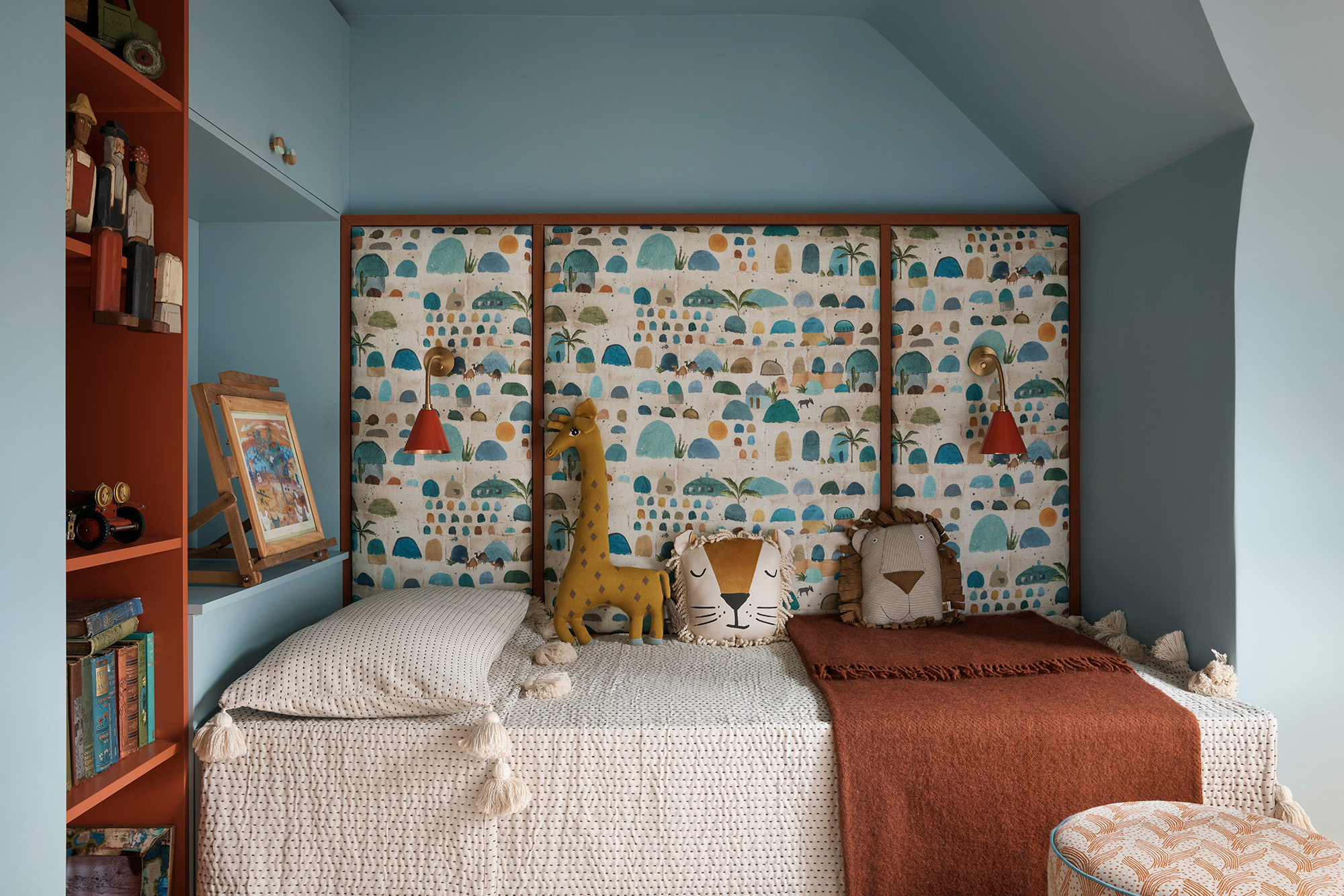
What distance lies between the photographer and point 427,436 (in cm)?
237

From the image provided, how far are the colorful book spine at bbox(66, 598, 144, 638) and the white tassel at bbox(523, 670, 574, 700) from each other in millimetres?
929

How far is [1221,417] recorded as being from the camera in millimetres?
1946

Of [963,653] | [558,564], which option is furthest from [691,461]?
[963,653]

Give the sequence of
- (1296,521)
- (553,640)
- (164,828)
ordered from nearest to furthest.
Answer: (164,828), (1296,521), (553,640)

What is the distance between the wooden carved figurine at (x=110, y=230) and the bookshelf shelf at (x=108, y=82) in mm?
100

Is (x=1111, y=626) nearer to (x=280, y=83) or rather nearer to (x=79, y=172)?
(x=79, y=172)

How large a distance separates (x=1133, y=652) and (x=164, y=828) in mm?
2732

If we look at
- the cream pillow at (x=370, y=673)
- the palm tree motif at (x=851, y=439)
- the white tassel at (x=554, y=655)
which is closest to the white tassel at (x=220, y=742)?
the cream pillow at (x=370, y=673)

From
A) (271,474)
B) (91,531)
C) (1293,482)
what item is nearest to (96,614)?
(91,531)

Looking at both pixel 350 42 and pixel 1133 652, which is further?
pixel 350 42

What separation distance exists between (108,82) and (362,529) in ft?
4.97

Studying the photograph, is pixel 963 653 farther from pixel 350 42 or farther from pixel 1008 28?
pixel 350 42

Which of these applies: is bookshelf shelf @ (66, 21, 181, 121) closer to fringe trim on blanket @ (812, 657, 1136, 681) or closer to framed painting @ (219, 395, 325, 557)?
framed painting @ (219, 395, 325, 557)

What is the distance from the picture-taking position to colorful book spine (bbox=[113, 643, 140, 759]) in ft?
5.08
